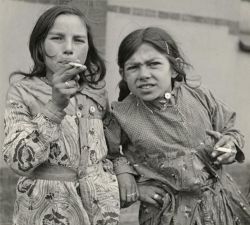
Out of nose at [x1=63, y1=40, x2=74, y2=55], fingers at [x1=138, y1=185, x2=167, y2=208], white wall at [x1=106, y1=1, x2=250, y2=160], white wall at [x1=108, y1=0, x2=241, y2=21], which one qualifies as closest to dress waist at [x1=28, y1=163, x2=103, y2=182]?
fingers at [x1=138, y1=185, x2=167, y2=208]

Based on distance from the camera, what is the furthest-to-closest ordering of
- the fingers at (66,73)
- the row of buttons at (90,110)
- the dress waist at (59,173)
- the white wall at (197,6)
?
the white wall at (197,6) → the row of buttons at (90,110) → the dress waist at (59,173) → the fingers at (66,73)

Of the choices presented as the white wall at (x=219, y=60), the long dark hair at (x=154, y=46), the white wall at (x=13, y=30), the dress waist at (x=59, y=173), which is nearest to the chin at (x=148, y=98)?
the long dark hair at (x=154, y=46)

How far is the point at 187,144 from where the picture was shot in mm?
2779

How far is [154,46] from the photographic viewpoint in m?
2.74

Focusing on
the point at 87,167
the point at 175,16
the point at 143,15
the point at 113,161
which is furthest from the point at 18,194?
the point at 175,16

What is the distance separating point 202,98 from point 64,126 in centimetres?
64

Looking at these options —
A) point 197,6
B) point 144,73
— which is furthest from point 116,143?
point 197,6

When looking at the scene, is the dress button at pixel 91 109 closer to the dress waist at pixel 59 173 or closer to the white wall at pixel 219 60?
the dress waist at pixel 59 173

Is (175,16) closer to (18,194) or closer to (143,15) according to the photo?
(143,15)

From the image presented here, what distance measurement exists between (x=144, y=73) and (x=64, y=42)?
1.09ft

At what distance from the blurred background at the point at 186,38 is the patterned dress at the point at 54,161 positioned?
4.90ft

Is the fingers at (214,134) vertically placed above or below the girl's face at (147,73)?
below

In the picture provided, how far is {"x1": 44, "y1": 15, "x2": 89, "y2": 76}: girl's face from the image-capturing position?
2535mm

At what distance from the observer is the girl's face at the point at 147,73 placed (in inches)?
106
